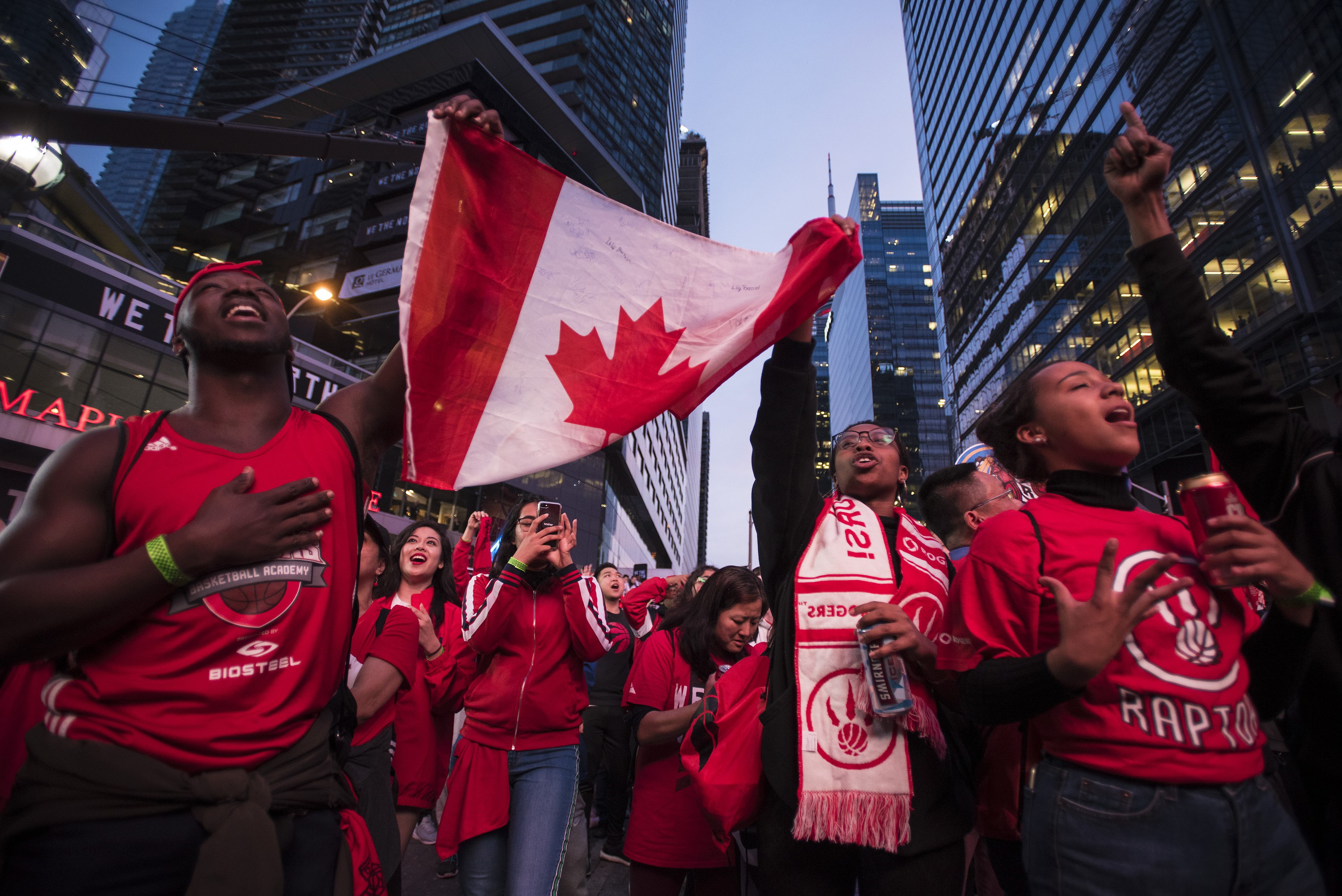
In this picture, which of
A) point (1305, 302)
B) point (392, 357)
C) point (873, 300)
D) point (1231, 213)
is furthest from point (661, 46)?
point (392, 357)

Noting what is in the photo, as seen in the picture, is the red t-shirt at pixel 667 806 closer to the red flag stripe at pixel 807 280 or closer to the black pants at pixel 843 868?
the black pants at pixel 843 868

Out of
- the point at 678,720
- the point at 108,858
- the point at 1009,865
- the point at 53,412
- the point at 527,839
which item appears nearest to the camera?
the point at 108,858

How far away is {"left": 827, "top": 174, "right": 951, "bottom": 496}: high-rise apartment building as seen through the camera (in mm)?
91812

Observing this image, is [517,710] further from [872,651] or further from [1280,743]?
[1280,743]

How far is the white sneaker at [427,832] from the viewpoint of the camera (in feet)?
16.9

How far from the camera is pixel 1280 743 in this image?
3.75 meters

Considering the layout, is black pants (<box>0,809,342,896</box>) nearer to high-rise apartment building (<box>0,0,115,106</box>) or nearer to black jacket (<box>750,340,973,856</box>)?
black jacket (<box>750,340,973,856</box>)

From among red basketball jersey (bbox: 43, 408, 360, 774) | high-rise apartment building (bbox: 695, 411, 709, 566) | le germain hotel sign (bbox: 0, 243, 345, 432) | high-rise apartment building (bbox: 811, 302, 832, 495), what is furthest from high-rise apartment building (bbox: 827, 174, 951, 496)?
red basketball jersey (bbox: 43, 408, 360, 774)

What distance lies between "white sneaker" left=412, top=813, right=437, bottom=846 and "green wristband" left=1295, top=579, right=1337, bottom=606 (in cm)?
566

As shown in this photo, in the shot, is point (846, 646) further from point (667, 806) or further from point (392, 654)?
point (392, 654)

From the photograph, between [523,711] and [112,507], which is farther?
[523,711]

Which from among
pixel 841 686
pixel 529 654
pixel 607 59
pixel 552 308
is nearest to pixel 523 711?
pixel 529 654

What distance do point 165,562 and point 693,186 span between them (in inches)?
4751

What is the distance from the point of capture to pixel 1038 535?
161 cm
